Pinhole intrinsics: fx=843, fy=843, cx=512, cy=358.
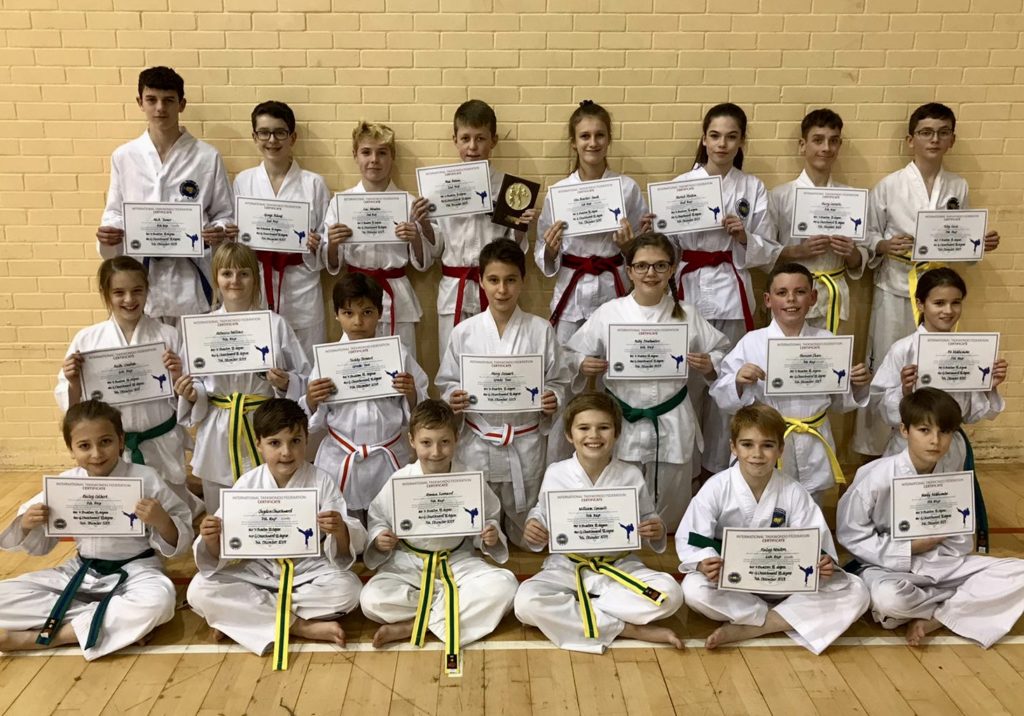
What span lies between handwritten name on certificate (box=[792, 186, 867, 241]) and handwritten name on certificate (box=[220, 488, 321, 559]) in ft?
9.47

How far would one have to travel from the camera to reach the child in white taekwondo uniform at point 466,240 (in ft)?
14.5

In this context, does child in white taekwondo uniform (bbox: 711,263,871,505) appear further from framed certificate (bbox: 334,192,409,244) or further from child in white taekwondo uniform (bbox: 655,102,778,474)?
framed certificate (bbox: 334,192,409,244)

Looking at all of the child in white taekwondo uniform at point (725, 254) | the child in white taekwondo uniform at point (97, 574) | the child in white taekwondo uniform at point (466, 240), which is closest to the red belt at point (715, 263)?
the child in white taekwondo uniform at point (725, 254)

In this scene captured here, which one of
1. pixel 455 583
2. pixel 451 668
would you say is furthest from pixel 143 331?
pixel 451 668

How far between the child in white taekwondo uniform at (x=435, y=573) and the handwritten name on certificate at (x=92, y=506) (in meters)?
0.92

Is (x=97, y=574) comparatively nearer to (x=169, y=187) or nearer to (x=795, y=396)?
(x=169, y=187)

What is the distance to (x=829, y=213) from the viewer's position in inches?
175

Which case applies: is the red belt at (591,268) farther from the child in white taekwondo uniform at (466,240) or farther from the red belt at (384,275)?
the red belt at (384,275)

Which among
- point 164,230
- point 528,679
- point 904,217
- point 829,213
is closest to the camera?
point 528,679

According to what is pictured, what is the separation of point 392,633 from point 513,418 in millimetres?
1158

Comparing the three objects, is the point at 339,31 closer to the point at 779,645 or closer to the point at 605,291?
the point at 605,291

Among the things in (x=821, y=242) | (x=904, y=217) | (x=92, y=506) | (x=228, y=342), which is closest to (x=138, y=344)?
(x=228, y=342)

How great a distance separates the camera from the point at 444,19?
4.55 m

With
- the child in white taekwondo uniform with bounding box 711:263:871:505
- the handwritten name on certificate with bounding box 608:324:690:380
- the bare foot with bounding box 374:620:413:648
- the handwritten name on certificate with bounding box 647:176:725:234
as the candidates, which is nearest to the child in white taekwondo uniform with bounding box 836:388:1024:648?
the child in white taekwondo uniform with bounding box 711:263:871:505
